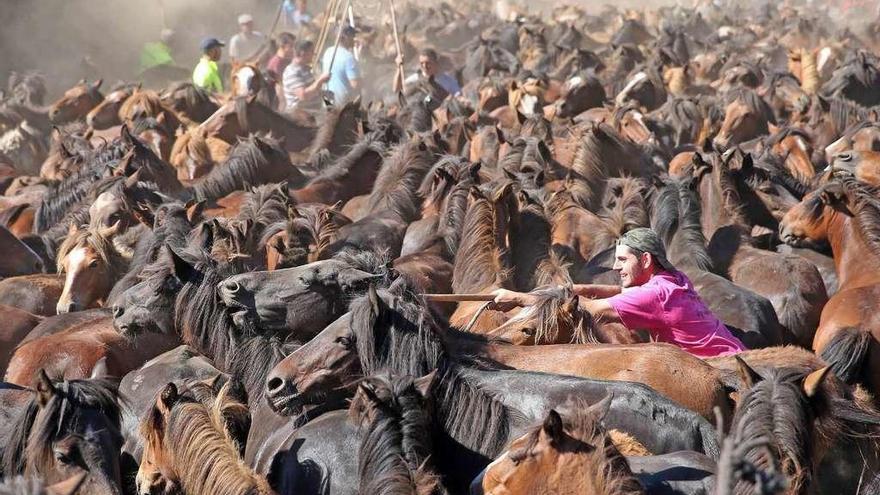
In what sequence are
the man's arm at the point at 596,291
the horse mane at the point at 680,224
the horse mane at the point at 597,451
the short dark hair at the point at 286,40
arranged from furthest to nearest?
the short dark hair at the point at 286,40 < the horse mane at the point at 680,224 < the man's arm at the point at 596,291 < the horse mane at the point at 597,451

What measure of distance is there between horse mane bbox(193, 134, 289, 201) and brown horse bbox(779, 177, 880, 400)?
14.1ft

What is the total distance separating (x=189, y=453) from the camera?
142 inches

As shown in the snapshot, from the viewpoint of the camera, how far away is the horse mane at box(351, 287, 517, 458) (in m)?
3.69

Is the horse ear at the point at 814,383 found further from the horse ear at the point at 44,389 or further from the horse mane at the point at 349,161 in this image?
the horse mane at the point at 349,161

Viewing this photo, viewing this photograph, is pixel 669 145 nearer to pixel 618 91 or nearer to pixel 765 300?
pixel 618 91

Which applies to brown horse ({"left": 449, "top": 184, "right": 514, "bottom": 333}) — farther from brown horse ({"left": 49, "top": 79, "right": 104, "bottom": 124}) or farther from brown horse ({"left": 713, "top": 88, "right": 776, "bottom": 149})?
brown horse ({"left": 49, "top": 79, "right": 104, "bottom": 124})

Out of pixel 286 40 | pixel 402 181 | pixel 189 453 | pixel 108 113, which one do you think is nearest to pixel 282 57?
pixel 286 40

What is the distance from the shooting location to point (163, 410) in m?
3.76

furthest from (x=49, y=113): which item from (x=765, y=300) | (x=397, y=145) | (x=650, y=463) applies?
(x=650, y=463)

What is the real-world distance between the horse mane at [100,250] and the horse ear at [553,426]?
493 cm

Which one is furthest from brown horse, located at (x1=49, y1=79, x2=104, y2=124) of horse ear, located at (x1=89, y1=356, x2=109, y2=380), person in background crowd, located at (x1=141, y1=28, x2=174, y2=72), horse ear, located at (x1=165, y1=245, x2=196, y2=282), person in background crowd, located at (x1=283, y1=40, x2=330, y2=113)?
horse ear, located at (x1=165, y1=245, x2=196, y2=282)

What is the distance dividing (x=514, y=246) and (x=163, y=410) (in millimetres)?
3259

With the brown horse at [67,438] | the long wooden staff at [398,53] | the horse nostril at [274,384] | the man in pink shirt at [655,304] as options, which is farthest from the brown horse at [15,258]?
the long wooden staff at [398,53]

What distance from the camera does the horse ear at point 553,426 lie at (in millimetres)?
2941
